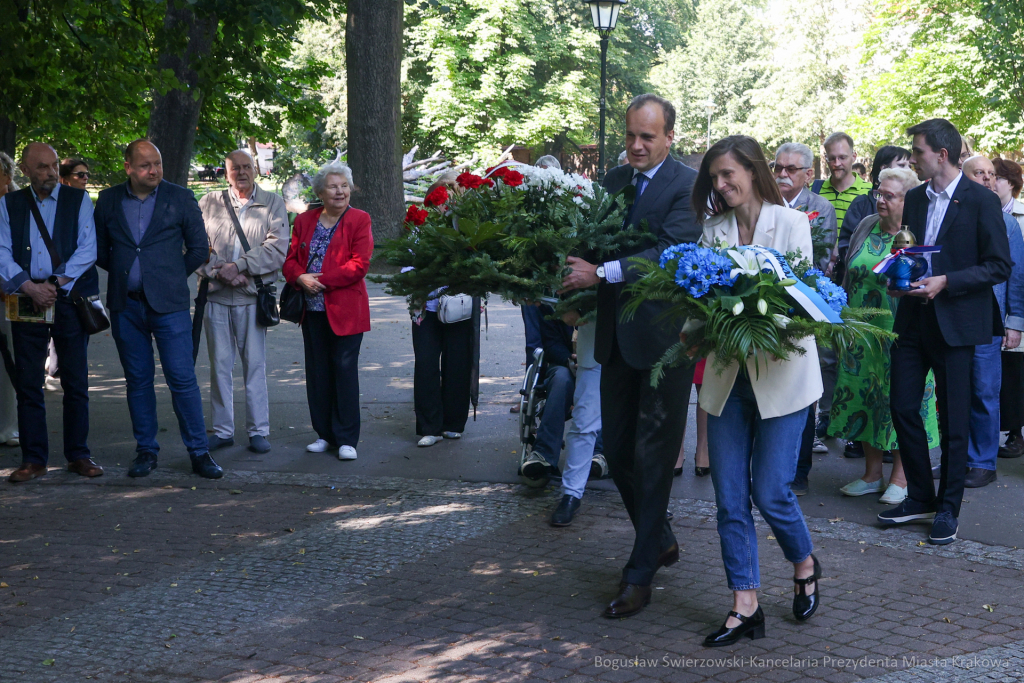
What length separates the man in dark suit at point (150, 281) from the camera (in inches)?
277

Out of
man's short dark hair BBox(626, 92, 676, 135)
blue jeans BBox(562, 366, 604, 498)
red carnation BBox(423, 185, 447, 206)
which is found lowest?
blue jeans BBox(562, 366, 604, 498)

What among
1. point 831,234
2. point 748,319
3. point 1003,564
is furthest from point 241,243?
point 1003,564

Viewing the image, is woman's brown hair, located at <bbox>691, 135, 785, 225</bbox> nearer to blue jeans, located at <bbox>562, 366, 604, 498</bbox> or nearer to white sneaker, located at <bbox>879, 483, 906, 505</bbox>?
blue jeans, located at <bbox>562, 366, 604, 498</bbox>

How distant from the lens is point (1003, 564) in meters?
5.02

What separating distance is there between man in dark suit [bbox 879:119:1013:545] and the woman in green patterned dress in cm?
56

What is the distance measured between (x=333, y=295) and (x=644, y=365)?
3.54 meters

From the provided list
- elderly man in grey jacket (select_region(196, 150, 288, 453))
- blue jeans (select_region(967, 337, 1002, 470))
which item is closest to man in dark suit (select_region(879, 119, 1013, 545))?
blue jeans (select_region(967, 337, 1002, 470))

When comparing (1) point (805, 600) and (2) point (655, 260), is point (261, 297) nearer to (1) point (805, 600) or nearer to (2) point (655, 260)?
(2) point (655, 260)

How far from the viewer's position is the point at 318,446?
7758mm

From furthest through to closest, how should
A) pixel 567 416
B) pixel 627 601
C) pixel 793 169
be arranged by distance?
pixel 793 169
pixel 567 416
pixel 627 601

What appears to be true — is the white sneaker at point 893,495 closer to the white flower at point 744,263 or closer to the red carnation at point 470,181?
the white flower at point 744,263

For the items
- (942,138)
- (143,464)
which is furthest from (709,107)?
(942,138)

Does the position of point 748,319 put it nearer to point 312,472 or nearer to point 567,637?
point 567,637

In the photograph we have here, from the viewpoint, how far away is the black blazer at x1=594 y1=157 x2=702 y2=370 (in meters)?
4.59
